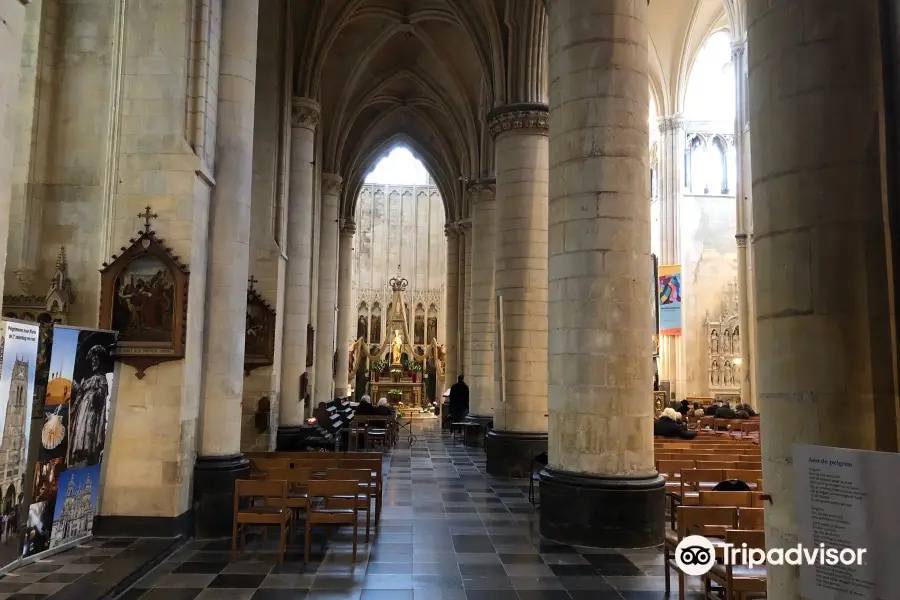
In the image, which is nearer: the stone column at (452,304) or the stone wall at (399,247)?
the stone column at (452,304)

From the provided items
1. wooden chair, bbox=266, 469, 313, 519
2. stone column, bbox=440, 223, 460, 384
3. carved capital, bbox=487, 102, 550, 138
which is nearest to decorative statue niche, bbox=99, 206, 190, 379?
wooden chair, bbox=266, 469, 313, 519

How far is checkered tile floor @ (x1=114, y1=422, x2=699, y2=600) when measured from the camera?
5.97m

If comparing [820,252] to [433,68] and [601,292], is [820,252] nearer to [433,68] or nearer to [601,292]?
[601,292]

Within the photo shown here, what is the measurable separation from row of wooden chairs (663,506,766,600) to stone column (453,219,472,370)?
877 inches

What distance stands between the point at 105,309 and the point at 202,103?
272 cm

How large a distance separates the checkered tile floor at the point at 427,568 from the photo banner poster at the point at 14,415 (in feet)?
3.83

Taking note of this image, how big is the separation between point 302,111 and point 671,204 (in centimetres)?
1679

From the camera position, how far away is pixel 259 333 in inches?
502

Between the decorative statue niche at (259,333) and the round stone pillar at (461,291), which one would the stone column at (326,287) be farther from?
the decorative statue niche at (259,333)

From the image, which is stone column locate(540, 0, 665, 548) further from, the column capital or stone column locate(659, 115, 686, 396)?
stone column locate(659, 115, 686, 396)

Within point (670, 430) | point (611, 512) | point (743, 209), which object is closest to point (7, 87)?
point (611, 512)

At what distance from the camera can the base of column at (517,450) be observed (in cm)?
1308

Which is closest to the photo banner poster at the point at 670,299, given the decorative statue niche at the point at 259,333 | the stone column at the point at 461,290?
the stone column at the point at 461,290

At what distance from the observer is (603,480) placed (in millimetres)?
7867
